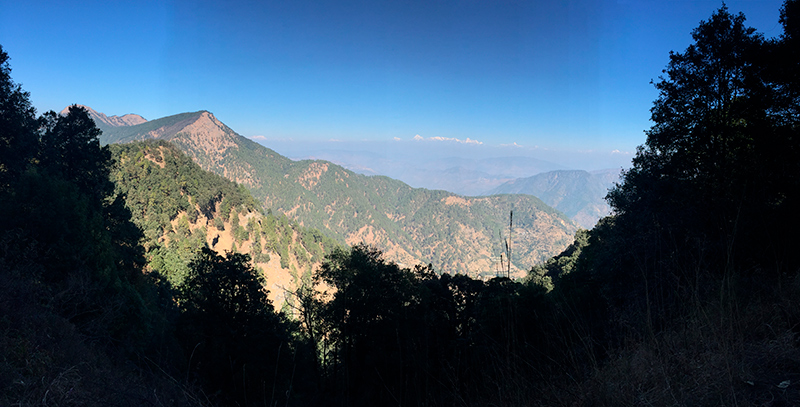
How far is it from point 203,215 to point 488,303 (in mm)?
70988

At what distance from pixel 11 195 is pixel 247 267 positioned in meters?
10.6

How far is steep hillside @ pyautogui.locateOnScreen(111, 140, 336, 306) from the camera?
177 feet

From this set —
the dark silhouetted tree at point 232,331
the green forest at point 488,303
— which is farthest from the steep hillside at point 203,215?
the dark silhouetted tree at point 232,331

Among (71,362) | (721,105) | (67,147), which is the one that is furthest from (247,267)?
(721,105)

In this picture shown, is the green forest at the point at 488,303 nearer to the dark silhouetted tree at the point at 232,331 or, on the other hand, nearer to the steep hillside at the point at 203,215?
the dark silhouetted tree at the point at 232,331

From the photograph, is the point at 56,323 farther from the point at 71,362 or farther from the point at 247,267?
the point at 247,267

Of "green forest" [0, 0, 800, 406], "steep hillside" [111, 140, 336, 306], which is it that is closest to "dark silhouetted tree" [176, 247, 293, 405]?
"green forest" [0, 0, 800, 406]

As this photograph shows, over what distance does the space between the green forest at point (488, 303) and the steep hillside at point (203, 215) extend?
34.8m

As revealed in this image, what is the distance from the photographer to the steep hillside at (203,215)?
53812 millimetres

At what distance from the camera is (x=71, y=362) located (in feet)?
16.8

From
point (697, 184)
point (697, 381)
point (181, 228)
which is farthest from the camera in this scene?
point (181, 228)

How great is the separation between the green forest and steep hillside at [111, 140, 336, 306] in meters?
34.8

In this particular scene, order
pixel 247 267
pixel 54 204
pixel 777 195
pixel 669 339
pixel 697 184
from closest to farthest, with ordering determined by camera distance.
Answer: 1. pixel 669 339
2. pixel 777 195
3. pixel 697 184
4. pixel 54 204
5. pixel 247 267

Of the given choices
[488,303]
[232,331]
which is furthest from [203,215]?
[488,303]
